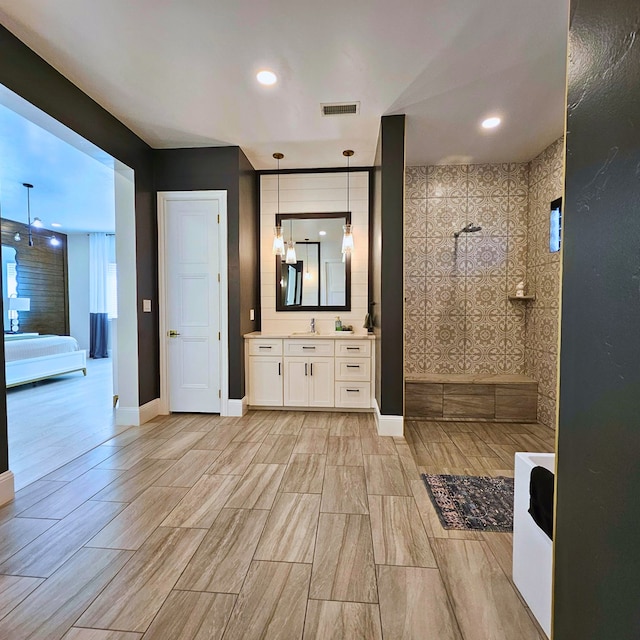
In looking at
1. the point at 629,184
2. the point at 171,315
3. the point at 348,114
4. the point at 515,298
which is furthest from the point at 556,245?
the point at 171,315

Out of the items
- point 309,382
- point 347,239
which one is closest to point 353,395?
point 309,382

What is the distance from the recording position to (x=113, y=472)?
248 centimetres

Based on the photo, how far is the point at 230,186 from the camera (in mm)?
3615

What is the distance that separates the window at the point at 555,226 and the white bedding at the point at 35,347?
682 cm

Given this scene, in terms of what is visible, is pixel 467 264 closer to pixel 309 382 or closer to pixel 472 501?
pixel 309 382

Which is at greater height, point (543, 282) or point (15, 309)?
point (543, 282)

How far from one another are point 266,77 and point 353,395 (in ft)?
9.82

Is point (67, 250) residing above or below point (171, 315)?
above

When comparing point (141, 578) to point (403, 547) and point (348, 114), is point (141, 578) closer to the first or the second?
point (403, 547)

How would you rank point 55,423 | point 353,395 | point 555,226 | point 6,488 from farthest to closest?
point 353,395, point 55,423, point 555,226, point 6,488

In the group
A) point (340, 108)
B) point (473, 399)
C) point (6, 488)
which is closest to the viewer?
point (6, 488)

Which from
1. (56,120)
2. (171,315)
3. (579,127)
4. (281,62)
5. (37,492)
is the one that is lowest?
(37,492)

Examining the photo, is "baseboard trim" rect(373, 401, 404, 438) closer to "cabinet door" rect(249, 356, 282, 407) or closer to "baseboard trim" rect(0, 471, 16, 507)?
"cabinet door" rect(249, 356, 282, 407)

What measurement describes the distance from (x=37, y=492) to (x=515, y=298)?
457 cm
